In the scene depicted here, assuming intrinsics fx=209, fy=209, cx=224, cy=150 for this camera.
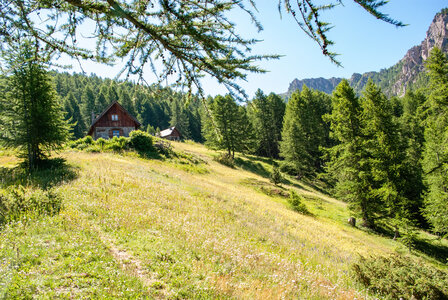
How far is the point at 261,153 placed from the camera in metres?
56.2

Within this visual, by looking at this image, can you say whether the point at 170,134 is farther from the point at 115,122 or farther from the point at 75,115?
the point at 75,115

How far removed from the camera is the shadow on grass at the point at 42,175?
29.7 feet

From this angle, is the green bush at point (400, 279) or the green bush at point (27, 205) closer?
the green bush at point (27, 205)

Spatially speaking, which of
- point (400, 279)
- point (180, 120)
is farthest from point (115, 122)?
point (180, 120)

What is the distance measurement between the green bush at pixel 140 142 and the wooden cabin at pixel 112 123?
311 inches

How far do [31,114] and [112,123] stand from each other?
69.7ft

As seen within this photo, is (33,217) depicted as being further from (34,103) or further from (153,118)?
(153,118)

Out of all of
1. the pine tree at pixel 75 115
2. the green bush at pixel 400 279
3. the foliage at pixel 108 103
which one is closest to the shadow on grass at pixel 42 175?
the green bush at pixel 400 279

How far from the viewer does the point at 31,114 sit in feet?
40.5

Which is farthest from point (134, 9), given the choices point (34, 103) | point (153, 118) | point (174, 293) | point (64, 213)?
point (153, 118)

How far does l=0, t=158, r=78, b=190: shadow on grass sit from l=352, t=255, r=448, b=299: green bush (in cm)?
1184

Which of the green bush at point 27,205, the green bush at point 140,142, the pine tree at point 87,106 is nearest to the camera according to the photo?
the green bush at point 27,205

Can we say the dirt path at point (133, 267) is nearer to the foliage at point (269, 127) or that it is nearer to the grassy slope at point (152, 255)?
the grassy slope at point (152, 255)

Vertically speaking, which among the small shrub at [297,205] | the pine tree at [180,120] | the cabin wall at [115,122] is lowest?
the small shrub at [297,205]
